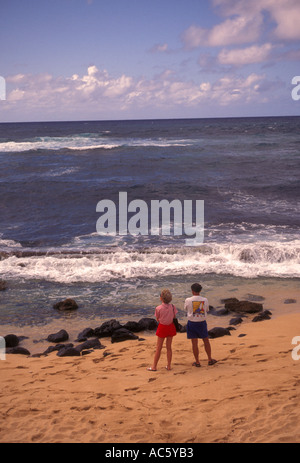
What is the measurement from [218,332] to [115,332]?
2.34 metres

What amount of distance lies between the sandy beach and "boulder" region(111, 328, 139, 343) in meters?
0.69

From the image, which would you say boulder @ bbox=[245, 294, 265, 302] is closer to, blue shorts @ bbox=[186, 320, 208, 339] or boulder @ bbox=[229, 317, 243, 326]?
boulder @ bbox=[229, 317, 243, 326]

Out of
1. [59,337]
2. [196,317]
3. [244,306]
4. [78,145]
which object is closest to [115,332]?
[59,337]

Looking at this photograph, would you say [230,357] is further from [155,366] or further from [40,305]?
[40,305]

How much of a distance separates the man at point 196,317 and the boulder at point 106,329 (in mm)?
2795

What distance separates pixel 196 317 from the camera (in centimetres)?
701

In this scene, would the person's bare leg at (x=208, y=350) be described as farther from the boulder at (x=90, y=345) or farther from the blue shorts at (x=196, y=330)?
the boulder at (x=90, y=345)

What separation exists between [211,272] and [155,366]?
7.19m

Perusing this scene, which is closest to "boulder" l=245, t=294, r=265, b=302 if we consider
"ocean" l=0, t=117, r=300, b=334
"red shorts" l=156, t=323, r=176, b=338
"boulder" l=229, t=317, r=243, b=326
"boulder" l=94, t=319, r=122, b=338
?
"ocean" l=0, t=117, r=300, b=334

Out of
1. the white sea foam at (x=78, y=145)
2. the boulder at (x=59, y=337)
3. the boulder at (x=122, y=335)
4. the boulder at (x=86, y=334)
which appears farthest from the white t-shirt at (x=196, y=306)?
the white sea foam at (x=78, y=145)

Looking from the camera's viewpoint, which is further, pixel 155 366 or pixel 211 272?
pixel 211 272

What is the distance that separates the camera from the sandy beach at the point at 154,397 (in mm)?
4949
